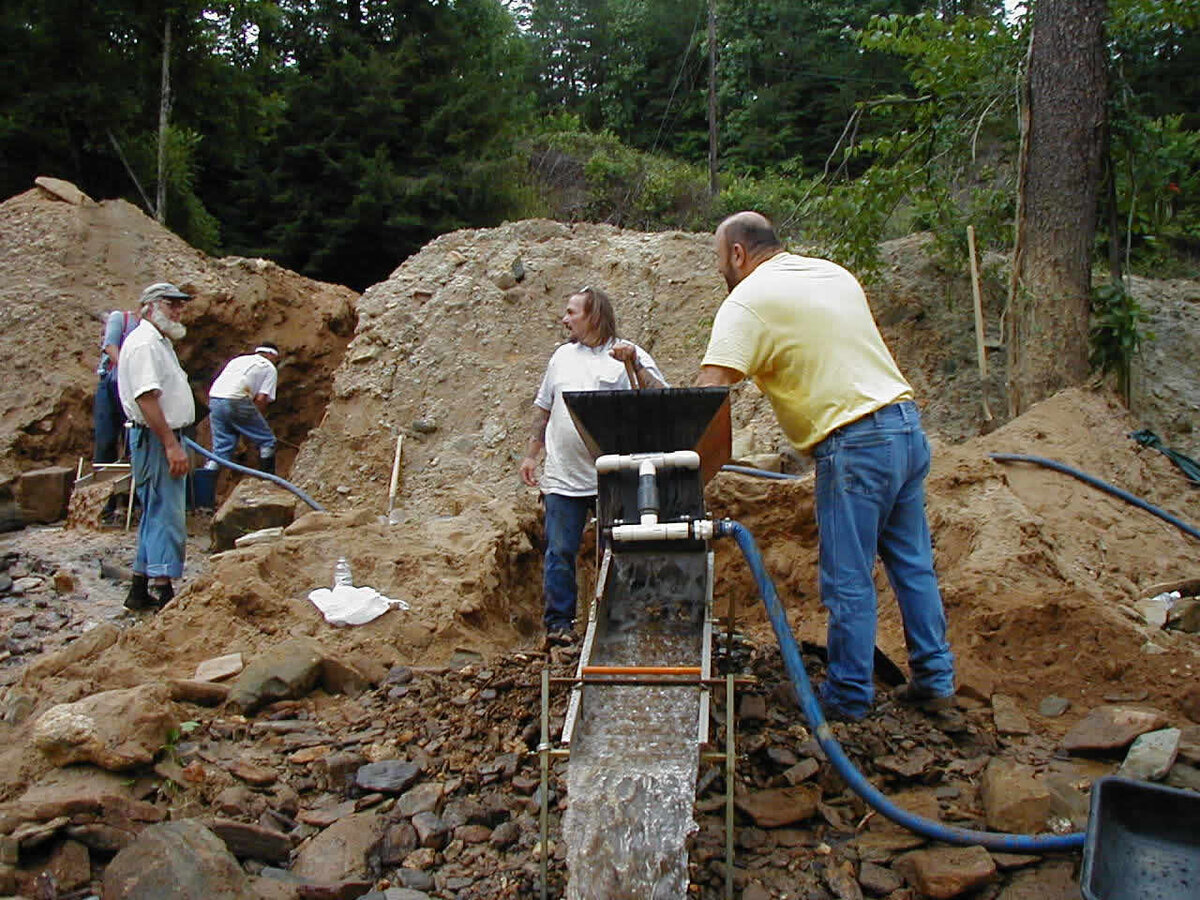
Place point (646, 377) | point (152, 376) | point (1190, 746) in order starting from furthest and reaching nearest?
point (152, 376) → point (646, 377) → point (1190, 746)

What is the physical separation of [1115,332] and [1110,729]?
14.3ft

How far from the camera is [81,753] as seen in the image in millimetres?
3518

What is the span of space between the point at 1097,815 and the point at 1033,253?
5.44 metres

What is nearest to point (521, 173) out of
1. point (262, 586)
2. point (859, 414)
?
point (262, 586)

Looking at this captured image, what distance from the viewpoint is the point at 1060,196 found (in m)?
7.29

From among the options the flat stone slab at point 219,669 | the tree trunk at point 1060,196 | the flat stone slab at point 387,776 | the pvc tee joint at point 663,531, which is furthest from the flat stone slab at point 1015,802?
the tree trunk at point 1060,196

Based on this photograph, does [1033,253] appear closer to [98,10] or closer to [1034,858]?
[1034,858]

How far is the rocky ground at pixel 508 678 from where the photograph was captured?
10.5 ft

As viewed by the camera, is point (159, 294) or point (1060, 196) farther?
point (1060, 196)

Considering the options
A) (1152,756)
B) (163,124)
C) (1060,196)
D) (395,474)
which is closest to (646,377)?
(1152,756)

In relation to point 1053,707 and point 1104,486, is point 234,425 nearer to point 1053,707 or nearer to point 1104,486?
point 1104,486

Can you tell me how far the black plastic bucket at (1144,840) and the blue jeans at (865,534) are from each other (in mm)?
958

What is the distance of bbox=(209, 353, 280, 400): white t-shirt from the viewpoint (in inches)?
382

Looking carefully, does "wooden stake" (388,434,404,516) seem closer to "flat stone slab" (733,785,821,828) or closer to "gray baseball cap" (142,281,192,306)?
"gray baseball cap" (142,281,192,306)
